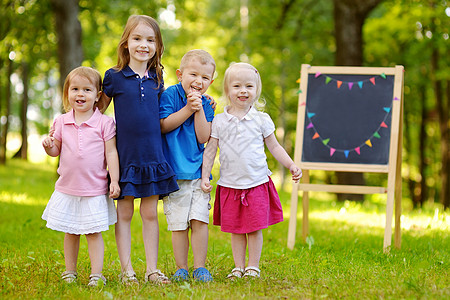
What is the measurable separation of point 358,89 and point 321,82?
407 millimetres

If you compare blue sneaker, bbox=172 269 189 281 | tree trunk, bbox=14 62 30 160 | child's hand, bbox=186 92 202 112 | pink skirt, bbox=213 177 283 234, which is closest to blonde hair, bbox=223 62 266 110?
child's hand, bbox=186 92 202 112

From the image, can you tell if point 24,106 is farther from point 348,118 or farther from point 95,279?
point 95,279

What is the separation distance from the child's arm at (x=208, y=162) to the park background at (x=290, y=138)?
75cm

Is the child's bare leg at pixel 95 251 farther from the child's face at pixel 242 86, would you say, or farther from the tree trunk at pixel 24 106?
the tree trunk at pixel 24 106

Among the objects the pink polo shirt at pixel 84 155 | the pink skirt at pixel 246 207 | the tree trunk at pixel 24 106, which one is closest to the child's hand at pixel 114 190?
the pink polo shirt at pixel 84 155

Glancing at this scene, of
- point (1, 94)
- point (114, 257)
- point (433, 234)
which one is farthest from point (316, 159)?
point (1, 94)

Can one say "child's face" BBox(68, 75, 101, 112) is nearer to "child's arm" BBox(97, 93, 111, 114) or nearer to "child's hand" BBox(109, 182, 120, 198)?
"child's arm" BBox(97, 93, 111, 114)

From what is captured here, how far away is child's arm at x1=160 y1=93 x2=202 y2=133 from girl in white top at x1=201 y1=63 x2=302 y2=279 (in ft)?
1.03

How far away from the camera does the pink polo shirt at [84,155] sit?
3865 mm

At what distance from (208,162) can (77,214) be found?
3.46 feet

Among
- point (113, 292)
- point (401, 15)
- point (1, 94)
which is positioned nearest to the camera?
point (113, 292)

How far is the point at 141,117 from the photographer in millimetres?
3918

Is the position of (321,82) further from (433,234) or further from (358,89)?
(433,234)

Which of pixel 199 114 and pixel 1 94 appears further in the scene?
pixel 1 94
